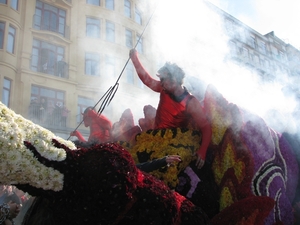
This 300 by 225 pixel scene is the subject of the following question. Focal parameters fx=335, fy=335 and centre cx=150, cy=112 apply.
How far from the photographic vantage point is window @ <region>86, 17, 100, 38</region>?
14.2 m

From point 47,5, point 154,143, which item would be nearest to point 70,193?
point 154,143

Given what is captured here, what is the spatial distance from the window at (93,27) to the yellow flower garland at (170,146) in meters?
12.0

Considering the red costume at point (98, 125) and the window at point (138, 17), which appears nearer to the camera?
the red costume at point (98, 125)

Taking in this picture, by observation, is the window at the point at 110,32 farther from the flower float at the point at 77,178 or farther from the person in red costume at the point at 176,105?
the flower float at the point at 77,178

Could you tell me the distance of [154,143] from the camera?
2928 mm

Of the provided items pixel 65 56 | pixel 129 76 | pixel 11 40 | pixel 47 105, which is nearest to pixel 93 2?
pixel 65 56

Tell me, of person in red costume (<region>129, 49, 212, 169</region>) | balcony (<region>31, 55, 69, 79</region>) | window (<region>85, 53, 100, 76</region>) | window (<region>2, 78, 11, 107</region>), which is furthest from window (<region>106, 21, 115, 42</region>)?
person in red costume (<region>129, 49, 212, 169</region>)

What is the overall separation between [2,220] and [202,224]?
7.71ft

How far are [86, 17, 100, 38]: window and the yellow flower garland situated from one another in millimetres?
12000

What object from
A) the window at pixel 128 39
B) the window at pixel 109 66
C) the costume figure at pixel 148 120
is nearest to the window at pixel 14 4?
the window at pixel 109 66

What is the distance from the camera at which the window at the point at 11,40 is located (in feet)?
49.5

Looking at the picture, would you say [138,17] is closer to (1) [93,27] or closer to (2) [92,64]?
(1) [93,27]

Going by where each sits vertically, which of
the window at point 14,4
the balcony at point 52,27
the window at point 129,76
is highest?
the window at point 14,4

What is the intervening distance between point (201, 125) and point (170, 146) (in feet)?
1.07
